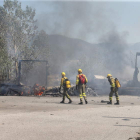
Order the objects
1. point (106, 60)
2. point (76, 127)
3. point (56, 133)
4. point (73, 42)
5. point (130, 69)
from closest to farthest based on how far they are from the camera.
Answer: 1. point (56, 133)
2. point (76, 127)
3. point (106, 60)
4. point (130, 69)
5. point (73, 42)

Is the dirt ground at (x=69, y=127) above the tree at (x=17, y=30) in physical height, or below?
below

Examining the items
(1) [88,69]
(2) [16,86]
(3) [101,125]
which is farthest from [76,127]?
(1) [88,69]

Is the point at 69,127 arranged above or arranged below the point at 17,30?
below

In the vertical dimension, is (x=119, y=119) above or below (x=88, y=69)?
below

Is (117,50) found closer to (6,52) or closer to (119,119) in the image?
(6,52)

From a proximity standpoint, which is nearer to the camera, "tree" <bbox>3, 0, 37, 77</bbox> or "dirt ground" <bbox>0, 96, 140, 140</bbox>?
"dirt ground" <bbox>0, 96, 140, 140</bbox>

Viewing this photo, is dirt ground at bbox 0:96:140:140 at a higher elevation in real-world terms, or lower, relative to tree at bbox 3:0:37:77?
lower

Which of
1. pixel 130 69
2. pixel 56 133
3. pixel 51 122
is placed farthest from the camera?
pixel 130 69

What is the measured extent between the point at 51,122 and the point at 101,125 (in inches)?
58.2

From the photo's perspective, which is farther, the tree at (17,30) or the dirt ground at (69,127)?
the tree at (17,30)

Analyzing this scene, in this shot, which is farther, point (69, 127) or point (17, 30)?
point (17, 30)

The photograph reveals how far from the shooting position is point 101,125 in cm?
773

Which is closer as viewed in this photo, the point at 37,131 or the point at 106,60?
Answer: the point at 37,131

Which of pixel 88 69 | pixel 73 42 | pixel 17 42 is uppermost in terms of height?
pixel 73 42
